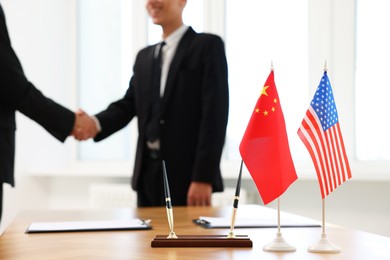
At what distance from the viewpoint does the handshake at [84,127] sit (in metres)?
3.07

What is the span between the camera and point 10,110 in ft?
8.68

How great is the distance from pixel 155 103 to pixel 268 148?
1.51 metres

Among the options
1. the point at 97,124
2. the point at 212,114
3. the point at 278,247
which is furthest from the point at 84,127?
the point at 278,247

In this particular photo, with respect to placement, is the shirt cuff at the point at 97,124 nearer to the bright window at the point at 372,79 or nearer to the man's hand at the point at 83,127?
the man's hand at the point at 83,127

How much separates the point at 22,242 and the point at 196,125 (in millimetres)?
1468

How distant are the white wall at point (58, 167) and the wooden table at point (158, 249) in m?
2.36

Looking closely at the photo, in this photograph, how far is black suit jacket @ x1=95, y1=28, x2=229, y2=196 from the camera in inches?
113

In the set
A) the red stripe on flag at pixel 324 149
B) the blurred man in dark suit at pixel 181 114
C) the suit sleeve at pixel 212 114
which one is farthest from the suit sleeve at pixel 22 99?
the red stripe on flag at pixel 324 149

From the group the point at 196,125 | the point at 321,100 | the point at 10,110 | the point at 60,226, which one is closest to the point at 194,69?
the point at 196,125

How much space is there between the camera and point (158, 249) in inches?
56.9

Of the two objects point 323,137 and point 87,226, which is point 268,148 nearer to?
point 323,137

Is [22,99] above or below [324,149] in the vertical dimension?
above

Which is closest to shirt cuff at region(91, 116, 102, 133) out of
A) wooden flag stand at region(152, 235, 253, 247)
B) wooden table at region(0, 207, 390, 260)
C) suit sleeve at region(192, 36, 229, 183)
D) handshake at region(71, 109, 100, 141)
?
handshake at region(71, 109, 100, 141)

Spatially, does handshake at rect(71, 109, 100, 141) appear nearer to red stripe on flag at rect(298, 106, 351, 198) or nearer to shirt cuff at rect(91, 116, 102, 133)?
shirt cuff at rect(91, 116, 102, 133)
